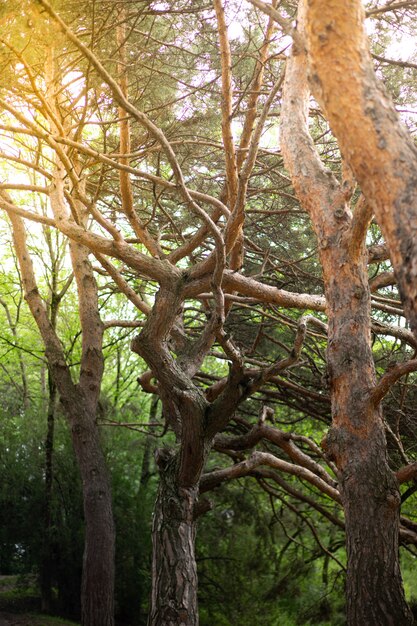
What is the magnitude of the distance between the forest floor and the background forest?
0.19ft

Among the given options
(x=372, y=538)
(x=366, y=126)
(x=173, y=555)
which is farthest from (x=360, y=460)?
(x=366, y=126)

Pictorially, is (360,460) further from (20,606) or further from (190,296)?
(20,606)

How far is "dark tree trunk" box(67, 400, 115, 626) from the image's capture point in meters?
7.58

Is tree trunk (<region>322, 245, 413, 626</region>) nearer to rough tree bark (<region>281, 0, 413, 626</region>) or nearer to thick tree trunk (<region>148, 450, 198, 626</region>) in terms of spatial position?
rough tree bark (<region>281, 0, 413, 626</region>)

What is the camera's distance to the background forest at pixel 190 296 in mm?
5832

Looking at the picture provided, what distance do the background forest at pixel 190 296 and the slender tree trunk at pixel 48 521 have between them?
30 mm

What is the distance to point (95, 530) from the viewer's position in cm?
777

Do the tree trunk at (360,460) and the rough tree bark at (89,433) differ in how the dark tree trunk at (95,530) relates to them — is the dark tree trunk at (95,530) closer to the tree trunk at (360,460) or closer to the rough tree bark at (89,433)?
the rough tree bark at (89,433)

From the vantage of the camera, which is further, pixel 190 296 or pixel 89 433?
pixel 89 433

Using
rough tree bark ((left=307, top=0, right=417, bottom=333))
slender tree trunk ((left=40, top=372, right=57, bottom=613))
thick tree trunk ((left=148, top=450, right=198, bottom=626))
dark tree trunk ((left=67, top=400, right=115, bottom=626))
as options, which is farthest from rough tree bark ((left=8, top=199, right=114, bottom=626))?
Answer: rough tree bark ((left=307, top=0, right=417, bottom=333))

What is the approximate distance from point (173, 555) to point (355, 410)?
6.85 ft

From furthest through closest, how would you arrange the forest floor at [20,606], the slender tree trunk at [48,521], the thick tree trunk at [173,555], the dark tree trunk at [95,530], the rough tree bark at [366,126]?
the slender tree trunk at [48,521] < the forest floor at [20,606] < the dark tree trunk at [95,530] < the thick tree trunk at [173,555] < the rough tree bark at [366,126]

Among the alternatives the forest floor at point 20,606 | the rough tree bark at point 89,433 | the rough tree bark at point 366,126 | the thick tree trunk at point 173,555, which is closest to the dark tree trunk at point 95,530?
the rough tree bark at point 89,433

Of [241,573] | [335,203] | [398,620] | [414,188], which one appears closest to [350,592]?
[398,620]
